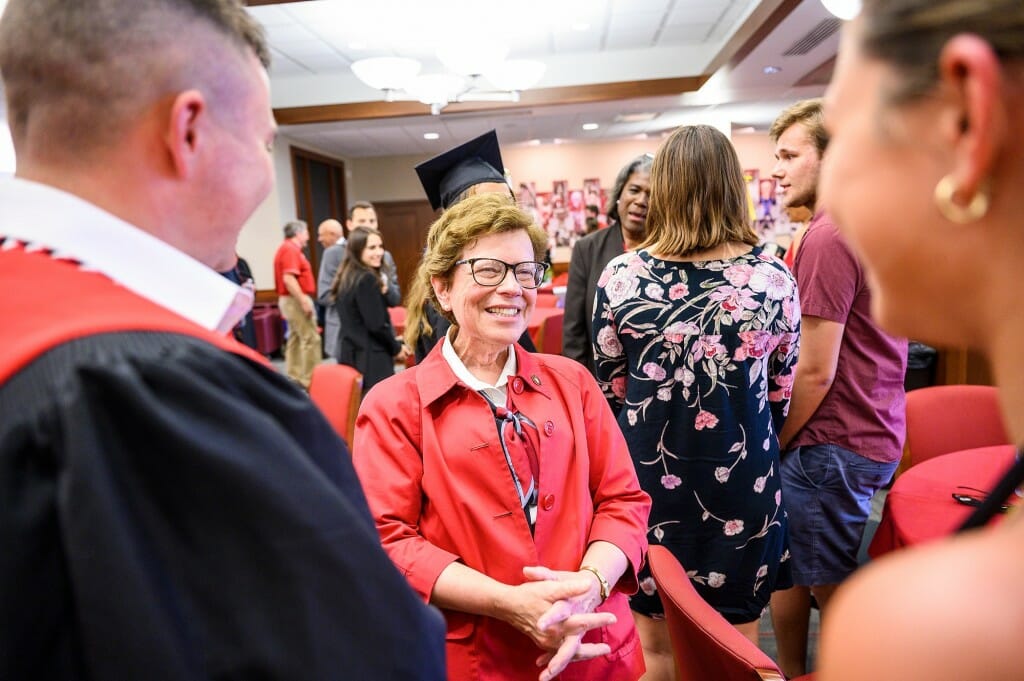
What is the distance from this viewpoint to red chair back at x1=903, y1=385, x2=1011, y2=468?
7.80ft

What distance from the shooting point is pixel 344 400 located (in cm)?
257

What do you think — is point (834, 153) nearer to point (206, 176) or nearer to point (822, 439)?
point (206, 176)

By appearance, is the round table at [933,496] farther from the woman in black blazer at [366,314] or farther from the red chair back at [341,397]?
the woman in black blazer at [366,314]

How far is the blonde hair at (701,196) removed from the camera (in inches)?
66.0

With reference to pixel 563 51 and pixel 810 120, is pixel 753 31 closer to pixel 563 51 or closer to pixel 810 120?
pixel 563 51

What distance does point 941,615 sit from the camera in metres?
0.34

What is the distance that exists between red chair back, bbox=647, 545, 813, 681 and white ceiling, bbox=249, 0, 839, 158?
17.3ft

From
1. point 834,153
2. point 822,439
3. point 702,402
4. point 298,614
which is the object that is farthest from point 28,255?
point 822,439

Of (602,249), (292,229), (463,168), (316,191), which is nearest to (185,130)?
(463,168)

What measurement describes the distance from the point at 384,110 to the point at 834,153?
29.7ft

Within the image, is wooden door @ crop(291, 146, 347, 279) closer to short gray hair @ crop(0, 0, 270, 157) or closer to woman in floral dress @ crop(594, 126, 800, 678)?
woman in floral dress @ crop(594, 126, 800, 678)

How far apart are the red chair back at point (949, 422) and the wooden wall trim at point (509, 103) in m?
6.88

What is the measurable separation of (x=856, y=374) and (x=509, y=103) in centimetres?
778

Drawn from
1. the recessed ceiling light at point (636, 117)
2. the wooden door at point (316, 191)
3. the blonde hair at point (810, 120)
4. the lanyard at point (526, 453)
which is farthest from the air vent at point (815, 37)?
the wooden door at point (316, 191)
